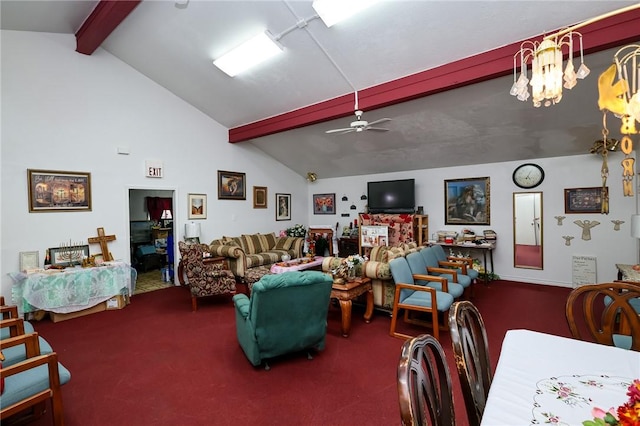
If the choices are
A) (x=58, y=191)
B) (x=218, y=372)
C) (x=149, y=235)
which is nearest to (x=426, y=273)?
(x=218, y=372)

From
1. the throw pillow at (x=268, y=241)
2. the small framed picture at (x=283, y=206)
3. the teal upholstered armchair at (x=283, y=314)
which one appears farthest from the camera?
the small framed picture at (x=283, y=206)

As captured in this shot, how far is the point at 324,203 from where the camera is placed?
8.76 meters

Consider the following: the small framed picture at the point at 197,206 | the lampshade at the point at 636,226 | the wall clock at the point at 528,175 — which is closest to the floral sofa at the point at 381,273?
the lampshade at the point at 636,226

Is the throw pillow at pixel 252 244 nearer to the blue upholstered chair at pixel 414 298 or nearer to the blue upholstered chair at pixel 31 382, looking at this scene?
the blue upholstered chair at pixel 414 298

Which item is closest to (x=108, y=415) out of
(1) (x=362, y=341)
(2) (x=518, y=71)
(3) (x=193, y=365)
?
(3) (x=193, y=365)

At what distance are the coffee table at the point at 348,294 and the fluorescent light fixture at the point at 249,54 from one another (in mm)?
3166

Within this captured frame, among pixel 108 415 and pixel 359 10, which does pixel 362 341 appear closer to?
pixel 108 415

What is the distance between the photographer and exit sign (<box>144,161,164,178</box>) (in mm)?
5492

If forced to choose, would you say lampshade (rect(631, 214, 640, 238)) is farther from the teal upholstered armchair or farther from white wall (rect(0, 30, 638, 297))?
the teal upholstered armchair

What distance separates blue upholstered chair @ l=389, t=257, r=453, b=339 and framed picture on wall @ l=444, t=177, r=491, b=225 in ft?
10.6

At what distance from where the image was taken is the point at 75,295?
4195 mm

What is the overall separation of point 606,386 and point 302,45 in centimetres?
419

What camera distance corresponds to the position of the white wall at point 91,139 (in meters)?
4.21

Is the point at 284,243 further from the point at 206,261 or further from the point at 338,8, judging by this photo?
the point at 338,8
